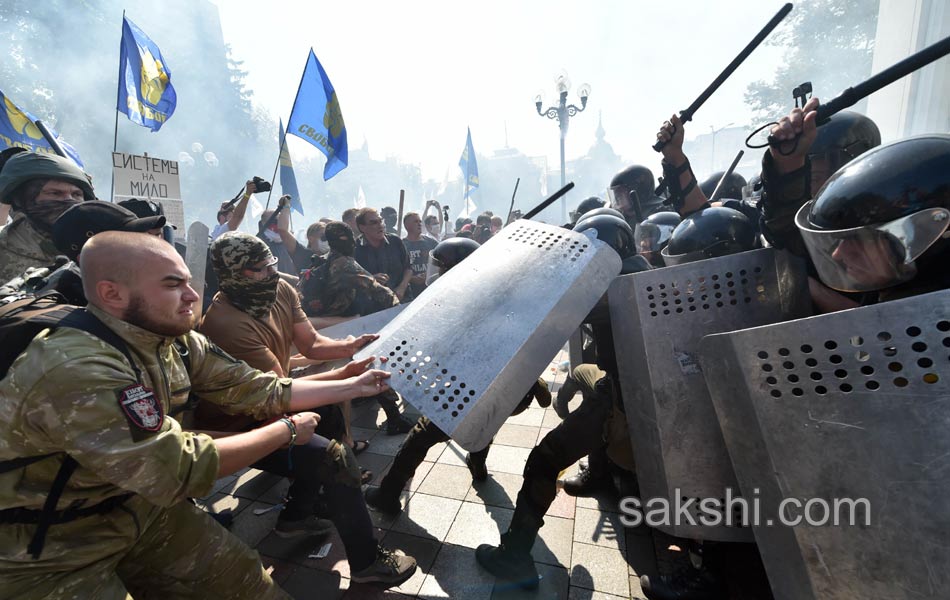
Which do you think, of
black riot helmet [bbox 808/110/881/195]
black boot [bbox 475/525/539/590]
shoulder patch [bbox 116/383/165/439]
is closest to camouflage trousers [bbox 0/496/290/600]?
shoulder patch [bbox 116/383/165/439]

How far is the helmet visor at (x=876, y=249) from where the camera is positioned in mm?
1295

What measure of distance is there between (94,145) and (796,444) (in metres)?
41.0

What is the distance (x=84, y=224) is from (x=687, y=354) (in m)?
3.15

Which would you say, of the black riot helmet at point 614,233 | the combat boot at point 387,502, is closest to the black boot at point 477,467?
the combat boot at point 387,502

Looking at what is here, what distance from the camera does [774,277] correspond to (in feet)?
5.91

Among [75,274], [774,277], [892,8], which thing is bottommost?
[75,274]

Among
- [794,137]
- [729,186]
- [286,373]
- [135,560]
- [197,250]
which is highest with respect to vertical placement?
[729,186]

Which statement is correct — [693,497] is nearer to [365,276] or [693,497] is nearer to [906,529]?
[906,529]

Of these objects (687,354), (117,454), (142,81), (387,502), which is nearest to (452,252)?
(387,502)

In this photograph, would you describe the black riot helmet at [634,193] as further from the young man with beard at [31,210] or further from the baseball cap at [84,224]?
the young man with beard at [31,210]

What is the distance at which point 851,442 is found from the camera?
1070 mm

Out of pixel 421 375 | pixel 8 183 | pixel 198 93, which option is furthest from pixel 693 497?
pixel 198 93

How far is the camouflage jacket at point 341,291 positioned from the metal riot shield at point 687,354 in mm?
3276

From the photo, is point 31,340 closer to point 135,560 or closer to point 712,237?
point 135,560
